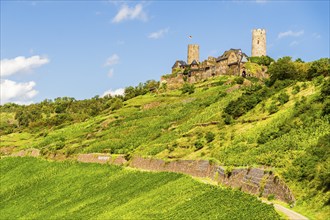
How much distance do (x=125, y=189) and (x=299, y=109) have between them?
21777 millimetres

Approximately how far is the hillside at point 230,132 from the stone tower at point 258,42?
18.0 m

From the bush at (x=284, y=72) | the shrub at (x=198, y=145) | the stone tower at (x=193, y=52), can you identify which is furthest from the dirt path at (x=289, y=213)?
the stone tower at (x=193, y=52)

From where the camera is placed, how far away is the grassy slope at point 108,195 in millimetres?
37844

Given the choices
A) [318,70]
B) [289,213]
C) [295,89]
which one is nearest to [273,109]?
[295,89]

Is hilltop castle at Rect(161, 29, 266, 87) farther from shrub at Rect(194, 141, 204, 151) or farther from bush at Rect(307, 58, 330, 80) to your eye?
shrub at Rect(194, 141, 204, 151)

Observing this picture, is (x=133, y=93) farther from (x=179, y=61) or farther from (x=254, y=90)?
(x=254, y=90)

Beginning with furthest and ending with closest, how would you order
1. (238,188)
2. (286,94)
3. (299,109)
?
1. (286,94)
2. (299,109)
3. (238,188)

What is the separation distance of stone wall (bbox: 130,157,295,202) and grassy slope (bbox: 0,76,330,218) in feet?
3.50

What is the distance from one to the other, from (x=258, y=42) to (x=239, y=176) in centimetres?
9739

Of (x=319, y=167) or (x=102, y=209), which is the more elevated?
(x=319, y=167)

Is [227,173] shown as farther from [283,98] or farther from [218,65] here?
[218,65]

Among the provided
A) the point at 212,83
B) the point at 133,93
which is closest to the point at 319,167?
the point at 212,83

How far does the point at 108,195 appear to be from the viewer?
5559 centimetres

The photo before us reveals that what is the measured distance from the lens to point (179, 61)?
15500cm
